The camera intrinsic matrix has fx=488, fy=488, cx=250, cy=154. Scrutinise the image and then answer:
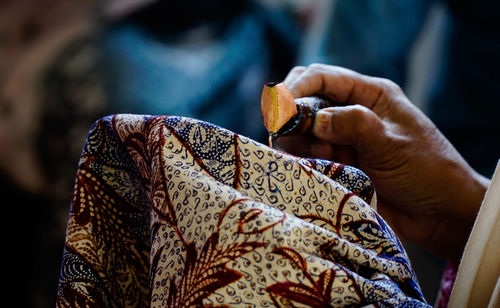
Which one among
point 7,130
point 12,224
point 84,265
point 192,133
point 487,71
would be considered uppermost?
point 487,71

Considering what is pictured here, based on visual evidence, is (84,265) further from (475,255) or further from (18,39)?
(18,39)

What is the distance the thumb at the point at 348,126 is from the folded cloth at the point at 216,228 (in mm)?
151

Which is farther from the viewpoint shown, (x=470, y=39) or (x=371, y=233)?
(x=470, y=39)

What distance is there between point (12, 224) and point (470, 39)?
1.15 m

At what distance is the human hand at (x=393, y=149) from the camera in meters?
0.56

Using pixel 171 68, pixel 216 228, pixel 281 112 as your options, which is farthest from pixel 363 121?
pixel 171 68

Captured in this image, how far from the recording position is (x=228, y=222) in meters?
0.31

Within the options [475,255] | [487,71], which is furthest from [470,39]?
[475,255]

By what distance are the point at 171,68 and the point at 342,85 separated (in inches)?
24.5

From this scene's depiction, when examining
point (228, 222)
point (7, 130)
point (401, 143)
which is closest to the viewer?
point (228, 222)

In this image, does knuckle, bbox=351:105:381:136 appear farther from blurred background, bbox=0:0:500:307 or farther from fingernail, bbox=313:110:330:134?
blurred background, bbox=0:0:500:307

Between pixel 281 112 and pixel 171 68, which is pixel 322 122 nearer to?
pixel 281 112

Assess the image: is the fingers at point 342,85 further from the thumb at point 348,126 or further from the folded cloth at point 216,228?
the folded cloth at point 216,228

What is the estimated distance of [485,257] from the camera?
369 millimetres
